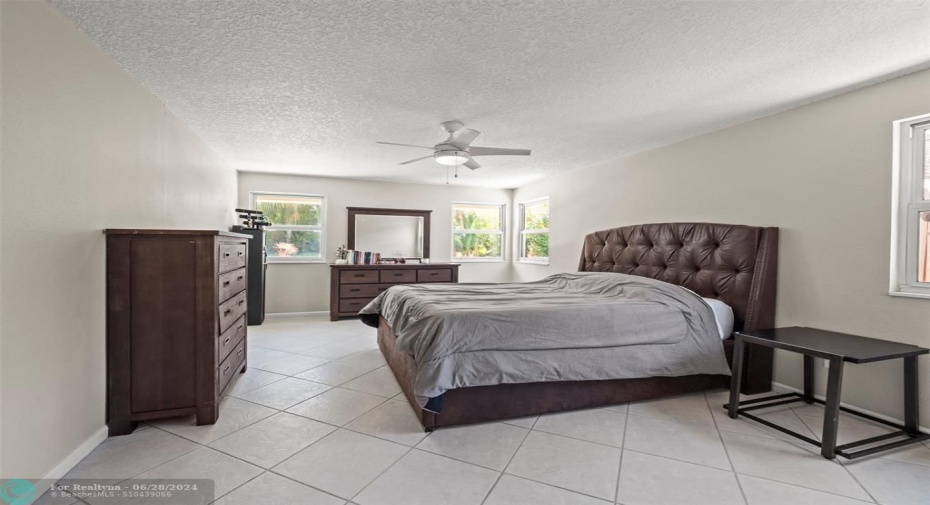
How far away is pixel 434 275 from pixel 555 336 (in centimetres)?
359

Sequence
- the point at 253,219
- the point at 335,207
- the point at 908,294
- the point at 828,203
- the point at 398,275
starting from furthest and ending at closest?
the point at 335,207 < the point at 398,275 < the point at 253,219 < the point at 828,203 < the point at 908,294

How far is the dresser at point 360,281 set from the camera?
5254mm

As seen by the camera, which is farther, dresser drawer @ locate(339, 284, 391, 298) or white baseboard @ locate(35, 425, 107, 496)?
dresser drawer @ locate(339, 284, 391, 298)

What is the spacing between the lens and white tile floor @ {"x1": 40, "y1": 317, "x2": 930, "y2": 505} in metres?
1.58

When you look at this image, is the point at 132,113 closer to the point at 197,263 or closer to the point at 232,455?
the point at 197,263

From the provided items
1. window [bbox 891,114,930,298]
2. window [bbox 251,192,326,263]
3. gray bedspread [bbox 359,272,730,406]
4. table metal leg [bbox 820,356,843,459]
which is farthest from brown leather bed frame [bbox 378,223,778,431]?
window [bbox 251,192,326,263]

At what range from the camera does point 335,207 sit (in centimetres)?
570

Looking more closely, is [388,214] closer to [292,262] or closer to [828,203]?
[292,262]

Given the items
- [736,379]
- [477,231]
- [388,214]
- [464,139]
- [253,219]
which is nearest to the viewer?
[736,379]

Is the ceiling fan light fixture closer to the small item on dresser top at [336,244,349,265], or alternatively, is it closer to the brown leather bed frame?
the brown leather bed frame

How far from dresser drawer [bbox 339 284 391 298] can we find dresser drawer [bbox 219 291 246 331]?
7.54 feet

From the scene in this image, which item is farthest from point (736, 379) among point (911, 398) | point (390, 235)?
point (390, 235)

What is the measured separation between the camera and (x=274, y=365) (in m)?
3.22

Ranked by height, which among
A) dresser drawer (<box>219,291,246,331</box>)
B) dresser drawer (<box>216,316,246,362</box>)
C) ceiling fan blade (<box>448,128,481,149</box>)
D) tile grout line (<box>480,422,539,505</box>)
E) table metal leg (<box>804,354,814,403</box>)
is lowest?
tile grout line (<box>480,422,539,505</box>)
